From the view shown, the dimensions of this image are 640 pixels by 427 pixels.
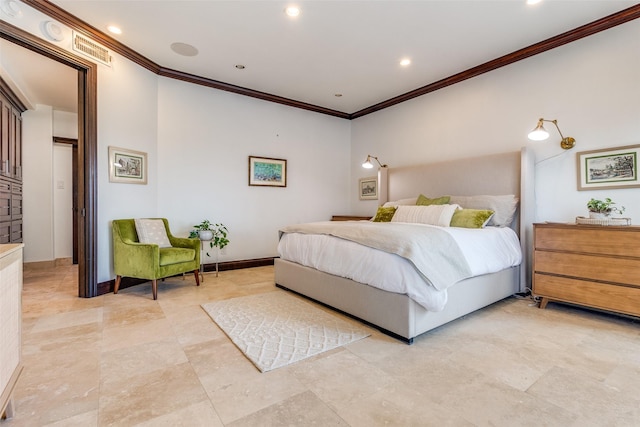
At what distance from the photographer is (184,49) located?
3.60 m

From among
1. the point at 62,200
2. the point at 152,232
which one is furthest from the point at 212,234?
the point at 62,200

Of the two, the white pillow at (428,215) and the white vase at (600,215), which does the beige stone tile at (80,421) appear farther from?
the white vase at (600,215)

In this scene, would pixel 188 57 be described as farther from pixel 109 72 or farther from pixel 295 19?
pixel 295 19

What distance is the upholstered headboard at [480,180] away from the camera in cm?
341

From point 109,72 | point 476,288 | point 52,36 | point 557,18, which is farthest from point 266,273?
point 557,18

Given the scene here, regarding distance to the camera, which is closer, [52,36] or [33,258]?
[52,36]

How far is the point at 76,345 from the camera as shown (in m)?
2.15

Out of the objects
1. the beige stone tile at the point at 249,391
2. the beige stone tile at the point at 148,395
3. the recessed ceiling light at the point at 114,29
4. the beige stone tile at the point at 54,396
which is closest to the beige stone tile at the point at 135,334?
the beige stone tile at the point at 54,396

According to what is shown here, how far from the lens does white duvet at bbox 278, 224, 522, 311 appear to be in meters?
2.17

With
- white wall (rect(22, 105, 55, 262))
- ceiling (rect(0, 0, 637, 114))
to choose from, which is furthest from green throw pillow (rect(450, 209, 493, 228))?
white wall (rect(22, 105, 55, 262))

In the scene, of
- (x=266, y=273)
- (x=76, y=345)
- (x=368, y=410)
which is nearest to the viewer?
(x=368, y=410)

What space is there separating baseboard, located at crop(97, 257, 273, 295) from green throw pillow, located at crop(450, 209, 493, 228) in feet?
10.2

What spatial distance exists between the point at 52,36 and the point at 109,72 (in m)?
0.60

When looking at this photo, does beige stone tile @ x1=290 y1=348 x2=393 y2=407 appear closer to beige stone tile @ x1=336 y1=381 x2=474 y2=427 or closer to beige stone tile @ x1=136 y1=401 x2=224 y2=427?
beige stone tile @ x1=336 y1=381 x2=474 y2=427
